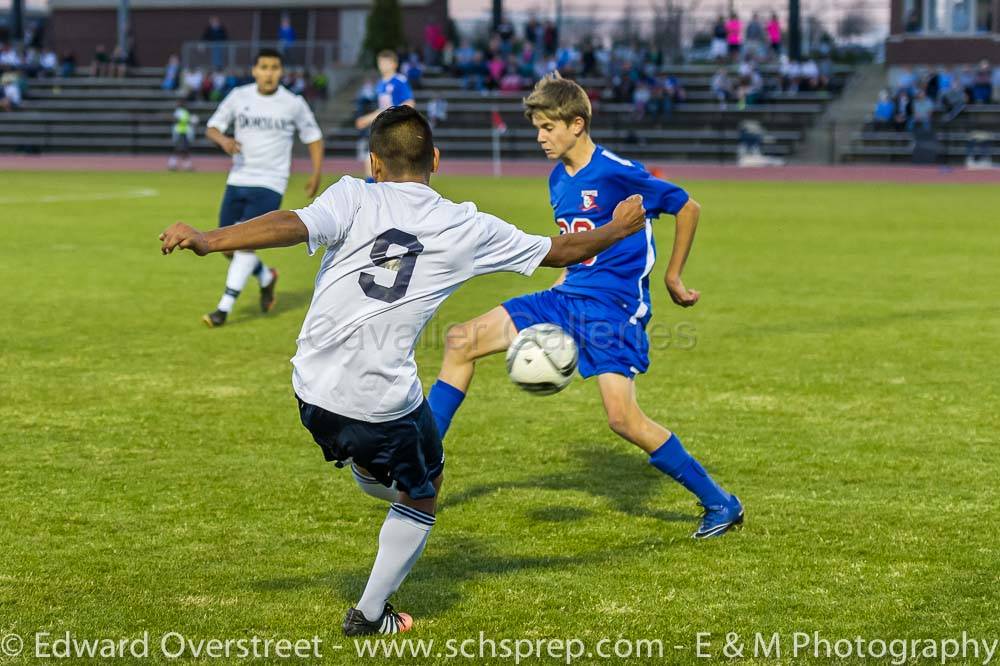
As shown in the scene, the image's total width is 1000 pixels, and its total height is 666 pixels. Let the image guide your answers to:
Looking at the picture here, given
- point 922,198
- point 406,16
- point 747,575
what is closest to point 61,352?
point 747,575

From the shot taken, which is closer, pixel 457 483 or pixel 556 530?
pixel 556 530

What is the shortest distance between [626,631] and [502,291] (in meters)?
9.51

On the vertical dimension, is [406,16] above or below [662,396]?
above

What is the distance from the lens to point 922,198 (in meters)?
26.4

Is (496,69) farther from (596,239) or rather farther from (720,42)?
(596,239)

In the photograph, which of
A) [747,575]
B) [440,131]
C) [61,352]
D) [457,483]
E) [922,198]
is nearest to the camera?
[747,575]

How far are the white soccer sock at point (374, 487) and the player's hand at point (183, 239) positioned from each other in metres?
1.01

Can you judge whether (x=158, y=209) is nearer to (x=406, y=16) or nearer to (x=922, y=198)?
(x=922, y=198)

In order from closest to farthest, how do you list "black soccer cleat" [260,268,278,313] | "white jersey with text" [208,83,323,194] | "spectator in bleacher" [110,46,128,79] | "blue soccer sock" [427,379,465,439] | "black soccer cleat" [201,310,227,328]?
1. "blue soccer sock" [427,379,465,439]
2. "black soccer cleat" [201,310,227,328]
3. "white jersey with text" [208,83,323,194]
4. "black soccer cleat" [260,268,278,313]
5. "spectator in bleacher" [110,46,128,79]

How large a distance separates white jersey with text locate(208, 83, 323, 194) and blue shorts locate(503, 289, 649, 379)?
5.99 metres

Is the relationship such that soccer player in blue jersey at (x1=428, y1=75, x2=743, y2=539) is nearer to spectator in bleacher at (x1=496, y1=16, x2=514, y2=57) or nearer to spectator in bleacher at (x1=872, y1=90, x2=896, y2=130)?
spectator in bleacher at (x1=872, y1=90, x2=896, y2=130)

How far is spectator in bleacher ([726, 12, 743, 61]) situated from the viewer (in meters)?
44.5

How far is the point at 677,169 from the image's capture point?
117 ft

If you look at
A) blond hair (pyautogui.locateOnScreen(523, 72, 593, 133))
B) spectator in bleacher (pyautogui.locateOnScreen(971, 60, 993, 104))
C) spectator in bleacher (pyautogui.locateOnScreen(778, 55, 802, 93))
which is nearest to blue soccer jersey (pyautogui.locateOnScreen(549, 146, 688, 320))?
blond hair (pyautogui.locateOnScreen(523, 72, 593, 133))
